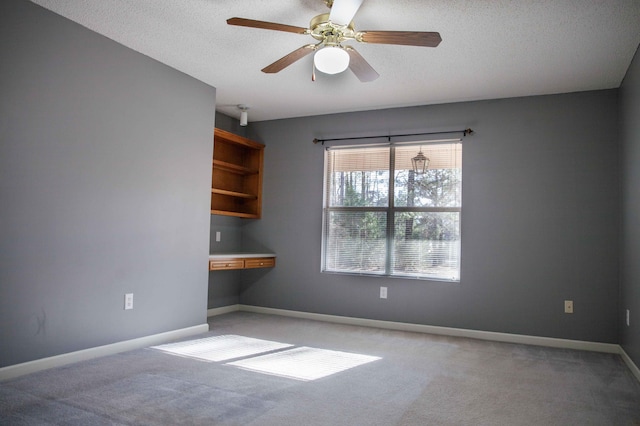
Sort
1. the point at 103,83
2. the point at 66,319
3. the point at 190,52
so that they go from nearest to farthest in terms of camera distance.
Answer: the point at 66,319, the point at 103,83, the point at 190,52

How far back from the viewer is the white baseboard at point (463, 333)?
4.00m

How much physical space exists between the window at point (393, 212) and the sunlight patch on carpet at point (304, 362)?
1.49 metres

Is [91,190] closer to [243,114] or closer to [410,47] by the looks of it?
[243,114]

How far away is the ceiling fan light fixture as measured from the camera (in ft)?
8.59

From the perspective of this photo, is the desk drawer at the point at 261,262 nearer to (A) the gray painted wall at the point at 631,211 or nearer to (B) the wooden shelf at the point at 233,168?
(B) the wooden shelf at the point at 233,168

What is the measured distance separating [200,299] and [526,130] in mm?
3651

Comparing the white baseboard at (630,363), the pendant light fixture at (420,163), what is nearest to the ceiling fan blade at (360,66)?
the pendant light fixture at (420,163)

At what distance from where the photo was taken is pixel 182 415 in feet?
7.50

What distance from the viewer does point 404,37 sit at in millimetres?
2617

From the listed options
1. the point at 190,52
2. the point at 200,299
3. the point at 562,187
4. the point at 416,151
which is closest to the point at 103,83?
the point at 190,52

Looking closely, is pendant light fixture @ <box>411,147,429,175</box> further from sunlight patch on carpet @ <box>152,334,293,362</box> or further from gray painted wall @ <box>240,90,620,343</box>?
sunlight patch on carpet @ <box>152,334,293,362</box>

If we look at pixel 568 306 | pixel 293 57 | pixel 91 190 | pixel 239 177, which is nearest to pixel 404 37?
pixel 293 57

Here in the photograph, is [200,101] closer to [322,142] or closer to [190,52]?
[190,52]

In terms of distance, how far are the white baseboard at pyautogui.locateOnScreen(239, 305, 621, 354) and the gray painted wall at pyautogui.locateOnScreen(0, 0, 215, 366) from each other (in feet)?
4.32
